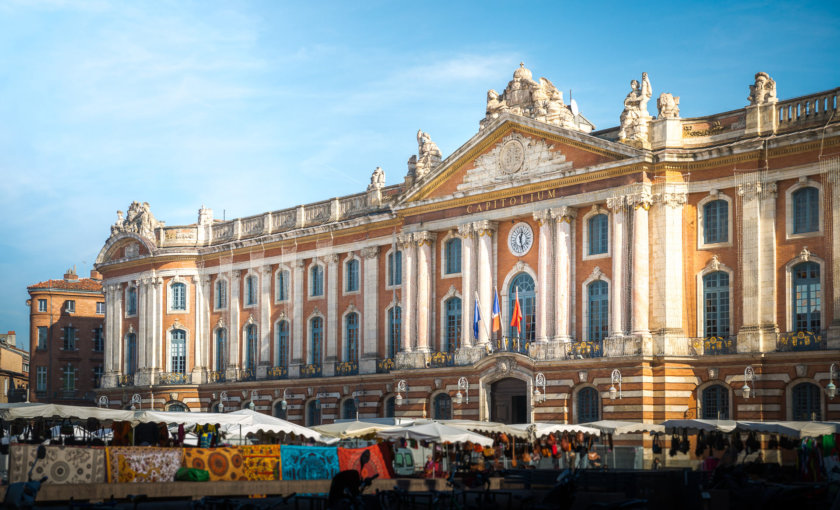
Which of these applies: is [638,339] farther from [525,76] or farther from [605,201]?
[525,76]

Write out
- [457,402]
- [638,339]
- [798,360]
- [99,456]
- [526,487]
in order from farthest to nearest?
[457,402] < [638,339] < [798,360] < [526,487] < [99,456]

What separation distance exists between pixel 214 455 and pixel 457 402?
2150 centimetres

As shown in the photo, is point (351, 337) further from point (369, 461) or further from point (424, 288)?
point (369, 461)

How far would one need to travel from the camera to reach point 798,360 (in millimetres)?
43969

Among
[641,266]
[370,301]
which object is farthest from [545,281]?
[370,301]

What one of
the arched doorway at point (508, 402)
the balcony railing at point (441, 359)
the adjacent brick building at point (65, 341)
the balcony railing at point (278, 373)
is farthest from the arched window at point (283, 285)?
the adjacent brick building at point (65, 341)

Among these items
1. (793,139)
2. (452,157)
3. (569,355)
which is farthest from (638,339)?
(452,157)

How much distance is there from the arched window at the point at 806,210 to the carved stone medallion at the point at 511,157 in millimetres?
12159

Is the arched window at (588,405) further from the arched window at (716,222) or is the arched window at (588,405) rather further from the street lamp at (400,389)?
the street lamp at (400,389)

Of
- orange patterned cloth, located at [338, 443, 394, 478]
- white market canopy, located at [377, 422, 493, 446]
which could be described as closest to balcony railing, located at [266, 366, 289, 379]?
white market canopy, located at [377, 422, 493, 446]

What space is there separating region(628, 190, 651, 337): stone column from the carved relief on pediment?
12.2 ft

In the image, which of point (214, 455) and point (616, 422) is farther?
point (616, 422)

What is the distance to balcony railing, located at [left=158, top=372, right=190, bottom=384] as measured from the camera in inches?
2793

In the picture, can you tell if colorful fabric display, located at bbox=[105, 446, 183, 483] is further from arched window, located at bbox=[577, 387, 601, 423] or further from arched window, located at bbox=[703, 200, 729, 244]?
arched window, located at bbox=[703, 200, 729, 244]
